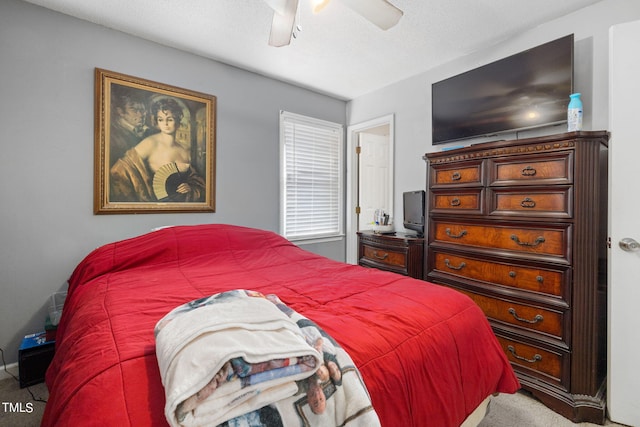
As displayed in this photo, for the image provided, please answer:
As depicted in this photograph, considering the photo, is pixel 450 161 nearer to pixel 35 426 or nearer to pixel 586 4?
pixel 586 4

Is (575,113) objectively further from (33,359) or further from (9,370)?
(9,370)

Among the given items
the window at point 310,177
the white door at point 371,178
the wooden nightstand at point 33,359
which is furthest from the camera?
the white door at point 371,178

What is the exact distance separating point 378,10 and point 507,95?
1.43 m

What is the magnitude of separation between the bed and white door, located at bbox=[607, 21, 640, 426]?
859 mm

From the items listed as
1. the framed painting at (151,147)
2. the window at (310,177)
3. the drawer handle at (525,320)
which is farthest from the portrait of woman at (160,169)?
the drawer handle at (525,320)

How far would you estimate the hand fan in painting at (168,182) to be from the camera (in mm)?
2600

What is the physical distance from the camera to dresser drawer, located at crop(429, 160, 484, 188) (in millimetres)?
2146

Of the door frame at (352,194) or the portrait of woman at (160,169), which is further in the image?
the door frame at (352,194)

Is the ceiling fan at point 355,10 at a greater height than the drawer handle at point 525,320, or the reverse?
the ceiling fan at point 355,10

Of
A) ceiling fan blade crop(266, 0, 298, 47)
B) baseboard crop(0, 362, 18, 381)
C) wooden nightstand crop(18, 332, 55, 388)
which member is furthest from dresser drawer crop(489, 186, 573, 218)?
baseboard crop(0, 362, 18, 381)

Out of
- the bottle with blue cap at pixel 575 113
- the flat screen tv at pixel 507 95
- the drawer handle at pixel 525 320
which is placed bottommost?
the drawer handle at pixel 525 320

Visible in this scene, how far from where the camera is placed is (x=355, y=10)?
1.62m

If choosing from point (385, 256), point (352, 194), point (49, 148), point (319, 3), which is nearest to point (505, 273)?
point (385, 256)

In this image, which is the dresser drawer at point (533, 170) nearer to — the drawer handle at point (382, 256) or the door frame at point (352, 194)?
the drawer handle at point (382, 256)
